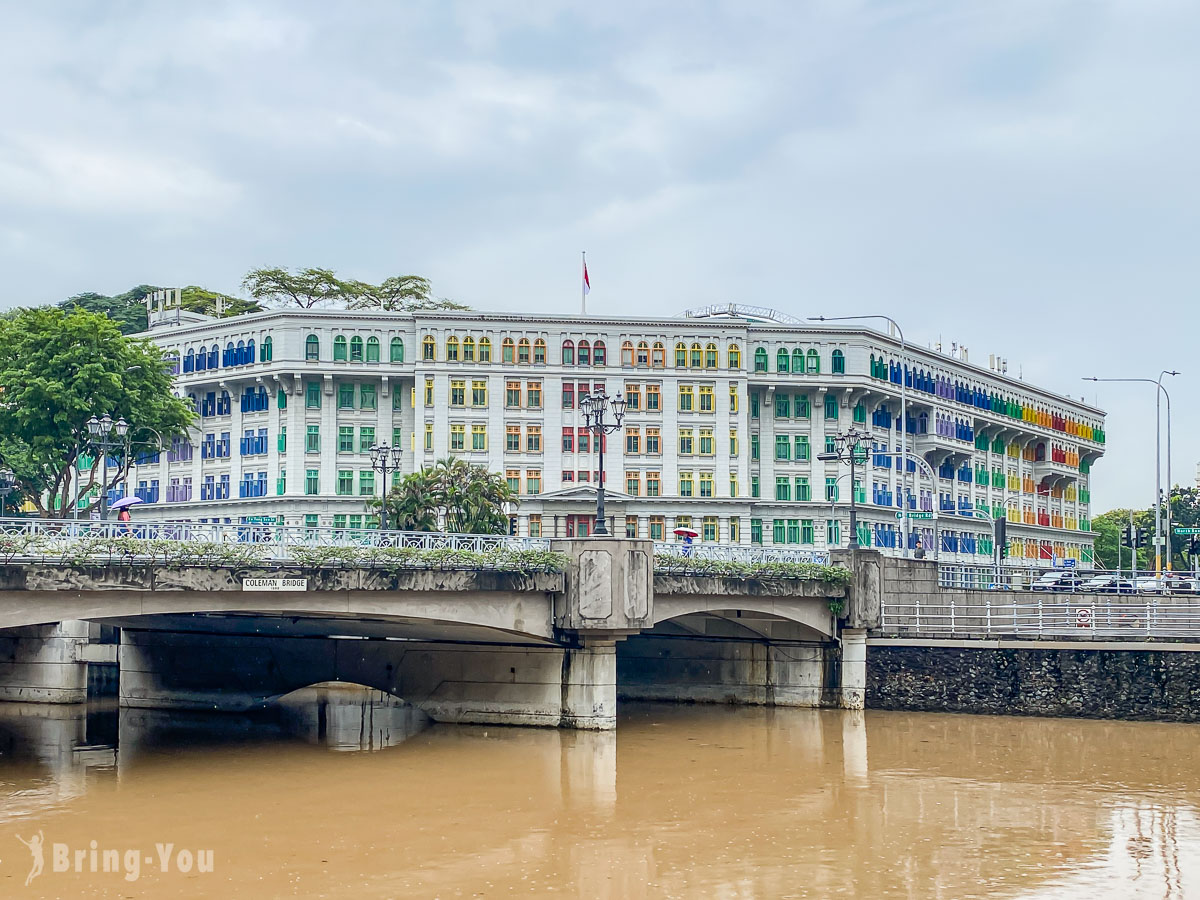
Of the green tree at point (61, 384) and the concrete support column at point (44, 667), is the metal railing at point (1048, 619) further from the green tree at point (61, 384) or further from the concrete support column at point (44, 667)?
the green tree at point (61, 384)

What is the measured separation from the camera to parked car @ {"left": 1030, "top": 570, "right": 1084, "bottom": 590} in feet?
205

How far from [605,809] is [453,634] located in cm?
1229

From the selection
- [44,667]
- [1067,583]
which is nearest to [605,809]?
[44,667]

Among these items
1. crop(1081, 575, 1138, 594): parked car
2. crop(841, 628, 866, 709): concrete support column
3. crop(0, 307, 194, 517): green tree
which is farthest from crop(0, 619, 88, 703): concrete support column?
crop(1081, 575, 1138, 594): parked car

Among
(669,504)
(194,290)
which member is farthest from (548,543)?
(194,290)

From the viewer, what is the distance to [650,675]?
180ft

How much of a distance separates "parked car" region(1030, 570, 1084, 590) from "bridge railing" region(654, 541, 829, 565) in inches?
598

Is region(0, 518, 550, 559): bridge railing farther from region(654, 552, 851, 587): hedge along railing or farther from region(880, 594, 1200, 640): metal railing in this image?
region(880, 594, 1200, 640): metal railing

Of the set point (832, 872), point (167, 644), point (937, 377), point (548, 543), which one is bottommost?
point (832, 872)

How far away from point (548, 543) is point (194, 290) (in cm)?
7224

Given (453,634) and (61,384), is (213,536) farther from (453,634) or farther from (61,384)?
(61,384)

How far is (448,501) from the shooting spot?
219ft

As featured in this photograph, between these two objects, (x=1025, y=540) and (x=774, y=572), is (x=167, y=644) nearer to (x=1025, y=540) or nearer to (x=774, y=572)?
(x=774, y=572)

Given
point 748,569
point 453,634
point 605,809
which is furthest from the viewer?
point 748,569
